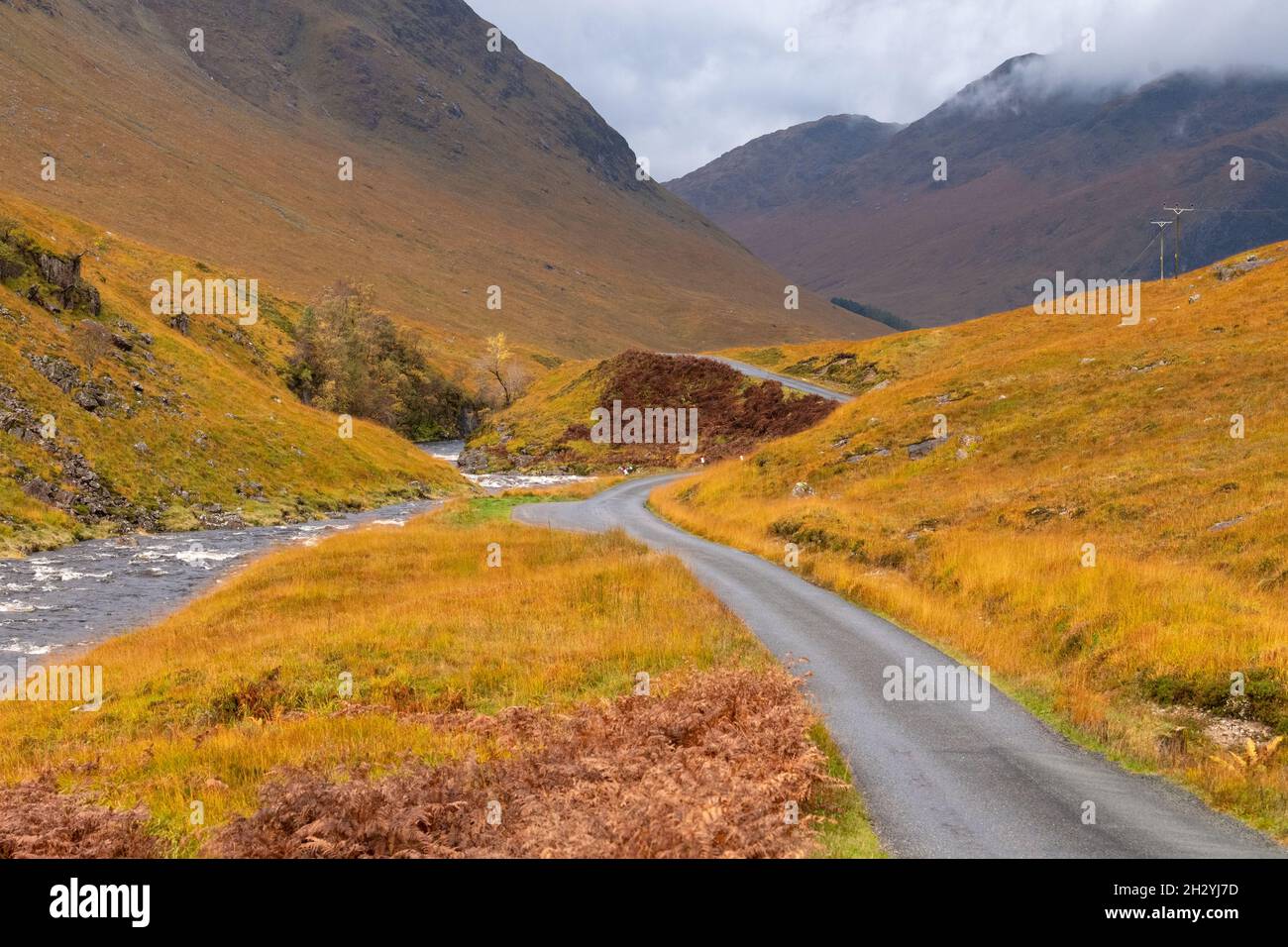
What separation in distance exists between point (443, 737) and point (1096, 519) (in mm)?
19755

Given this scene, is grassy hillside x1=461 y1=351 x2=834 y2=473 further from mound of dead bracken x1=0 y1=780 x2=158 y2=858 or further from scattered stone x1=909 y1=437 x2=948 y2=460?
mound of dead bracken x1=0 y1=780 x2=158 y2=858

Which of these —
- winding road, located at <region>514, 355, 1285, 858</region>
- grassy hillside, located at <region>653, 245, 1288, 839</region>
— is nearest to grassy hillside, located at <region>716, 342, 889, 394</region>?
grassy hillside, located at <region>653, 245, 1288, 839</region>

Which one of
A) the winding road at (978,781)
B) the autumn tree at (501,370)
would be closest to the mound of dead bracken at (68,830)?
the winding road at (978,781)

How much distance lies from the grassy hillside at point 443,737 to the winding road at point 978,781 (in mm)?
632

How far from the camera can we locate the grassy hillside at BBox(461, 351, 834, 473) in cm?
6800

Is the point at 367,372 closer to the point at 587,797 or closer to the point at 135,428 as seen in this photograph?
the point at 135,428

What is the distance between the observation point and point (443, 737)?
1066 centimetres

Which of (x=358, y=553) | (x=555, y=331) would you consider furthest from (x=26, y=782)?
(x=555, y=331)

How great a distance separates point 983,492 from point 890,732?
2104 cm

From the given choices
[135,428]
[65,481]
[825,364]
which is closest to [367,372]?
[135,428]

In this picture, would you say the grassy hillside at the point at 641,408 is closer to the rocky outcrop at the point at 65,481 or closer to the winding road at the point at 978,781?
the rocky outcrop at the point at 65,481
